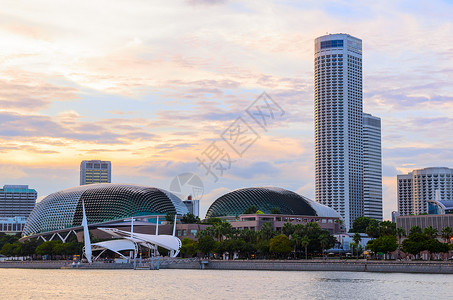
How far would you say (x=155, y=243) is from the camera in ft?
513

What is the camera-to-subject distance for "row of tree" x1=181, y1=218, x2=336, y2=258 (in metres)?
146

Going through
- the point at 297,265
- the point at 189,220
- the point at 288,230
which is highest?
the point at 189,220

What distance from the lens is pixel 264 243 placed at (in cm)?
14712

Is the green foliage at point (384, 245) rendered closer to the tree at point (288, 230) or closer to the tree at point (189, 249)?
the tree at point (288, 230)

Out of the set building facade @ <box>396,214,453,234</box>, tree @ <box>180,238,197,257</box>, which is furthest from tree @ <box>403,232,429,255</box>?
tree @ <box>180,238,197,257</box>

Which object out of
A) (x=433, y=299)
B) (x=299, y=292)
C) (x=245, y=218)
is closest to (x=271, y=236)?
(x=245, y=218)

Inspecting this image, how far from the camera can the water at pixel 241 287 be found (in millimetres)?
77750

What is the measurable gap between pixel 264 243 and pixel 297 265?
2049 cm

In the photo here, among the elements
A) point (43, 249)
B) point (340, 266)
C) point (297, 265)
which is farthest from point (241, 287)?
point (43, 249)

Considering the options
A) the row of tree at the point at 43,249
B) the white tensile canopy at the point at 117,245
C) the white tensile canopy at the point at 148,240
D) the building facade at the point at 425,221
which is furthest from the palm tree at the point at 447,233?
the row of tree at the point at 43,249

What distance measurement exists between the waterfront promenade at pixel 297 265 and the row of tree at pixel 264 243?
6.82m

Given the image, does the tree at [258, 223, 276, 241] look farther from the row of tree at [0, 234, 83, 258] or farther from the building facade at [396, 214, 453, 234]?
the row of tree at [0, 234, 83, 258]

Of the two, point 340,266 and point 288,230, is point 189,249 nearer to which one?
point 288,230

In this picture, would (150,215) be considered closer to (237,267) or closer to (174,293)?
(237,267)
